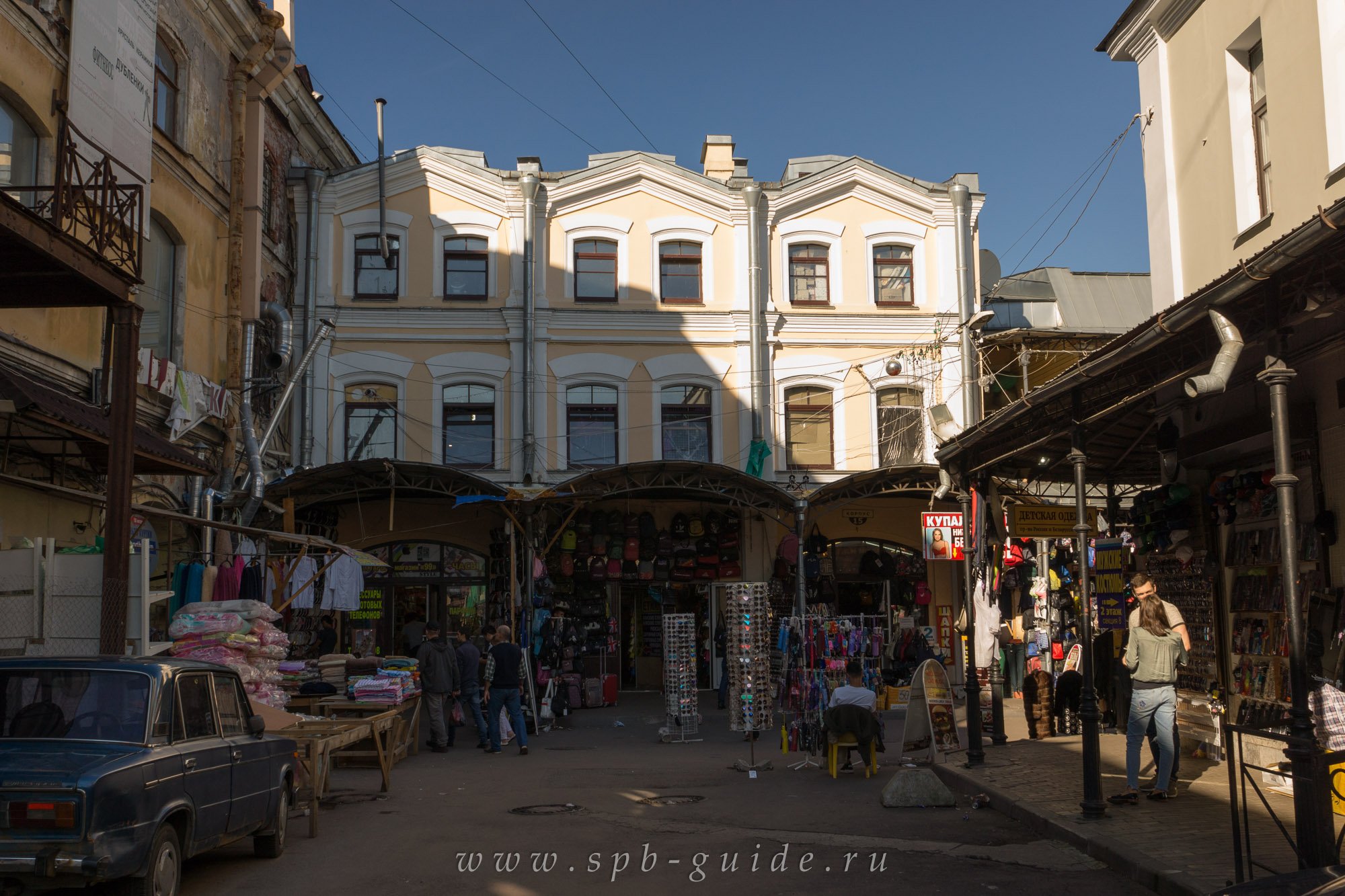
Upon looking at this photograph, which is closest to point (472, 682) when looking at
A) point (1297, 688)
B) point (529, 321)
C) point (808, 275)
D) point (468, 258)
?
point (529, 321)

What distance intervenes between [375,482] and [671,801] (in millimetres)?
11836

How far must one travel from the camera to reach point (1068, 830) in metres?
9.67

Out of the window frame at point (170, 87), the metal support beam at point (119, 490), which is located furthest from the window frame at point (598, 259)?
the metal support beam at point (119, 490)

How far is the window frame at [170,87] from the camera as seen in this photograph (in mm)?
18812

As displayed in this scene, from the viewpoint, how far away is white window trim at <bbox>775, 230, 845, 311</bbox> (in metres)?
26.8

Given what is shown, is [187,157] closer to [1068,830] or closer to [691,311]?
[691,311]

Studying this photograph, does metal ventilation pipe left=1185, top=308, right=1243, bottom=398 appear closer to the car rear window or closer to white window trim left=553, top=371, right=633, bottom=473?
the car rear window

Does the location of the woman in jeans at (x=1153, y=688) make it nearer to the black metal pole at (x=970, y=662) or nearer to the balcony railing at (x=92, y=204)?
the black metal pole at (x=970, y=662)

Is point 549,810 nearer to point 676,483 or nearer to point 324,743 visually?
point 324,743

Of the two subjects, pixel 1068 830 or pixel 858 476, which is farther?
pixel 858 476

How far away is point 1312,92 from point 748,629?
32.9 ft

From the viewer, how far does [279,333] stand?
926 inches

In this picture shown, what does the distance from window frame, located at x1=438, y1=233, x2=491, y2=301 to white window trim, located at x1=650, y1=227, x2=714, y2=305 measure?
11.9ft

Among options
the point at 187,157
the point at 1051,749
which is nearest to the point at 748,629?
the point at 1051,749
